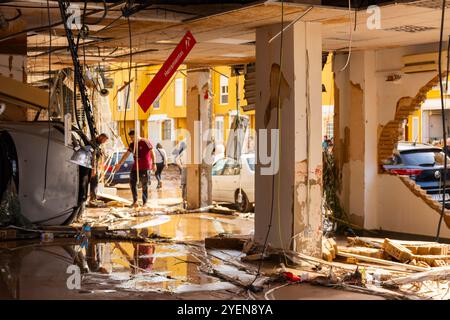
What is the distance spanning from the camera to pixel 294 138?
11.0 meters

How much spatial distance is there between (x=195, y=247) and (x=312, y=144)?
3.11 m

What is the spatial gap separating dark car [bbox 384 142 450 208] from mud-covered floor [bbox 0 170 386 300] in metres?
3.80

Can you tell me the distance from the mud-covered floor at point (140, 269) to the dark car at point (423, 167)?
3798mm

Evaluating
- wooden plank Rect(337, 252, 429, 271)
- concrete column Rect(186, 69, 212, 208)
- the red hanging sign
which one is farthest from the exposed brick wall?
concrete column Rect(186, 69, 212, 208)

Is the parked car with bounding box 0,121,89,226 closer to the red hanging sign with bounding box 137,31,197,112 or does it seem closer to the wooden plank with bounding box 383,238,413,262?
the red hanging sign with bounding box 137,31,197,112

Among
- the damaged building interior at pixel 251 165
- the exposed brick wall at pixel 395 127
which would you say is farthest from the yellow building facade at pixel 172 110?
the exposed brick wall at pixel 395 127

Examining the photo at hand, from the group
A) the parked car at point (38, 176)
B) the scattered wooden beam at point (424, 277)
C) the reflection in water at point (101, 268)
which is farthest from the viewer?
the parked car at point (38, 176)

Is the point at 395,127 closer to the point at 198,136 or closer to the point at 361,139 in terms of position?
the point at 361,139

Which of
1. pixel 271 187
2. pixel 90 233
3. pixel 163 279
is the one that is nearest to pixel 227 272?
pixel 163 279

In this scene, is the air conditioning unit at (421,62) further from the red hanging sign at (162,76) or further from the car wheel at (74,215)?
the car wheel at (74,215)

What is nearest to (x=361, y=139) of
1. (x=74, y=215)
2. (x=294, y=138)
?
(x=294, y=138)

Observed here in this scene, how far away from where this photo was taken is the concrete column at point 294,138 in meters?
11.0

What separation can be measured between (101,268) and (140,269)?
0.60 m
